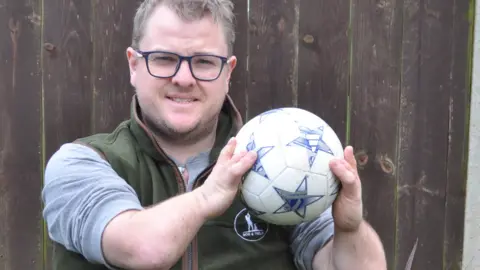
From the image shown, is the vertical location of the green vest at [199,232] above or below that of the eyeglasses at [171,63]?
below

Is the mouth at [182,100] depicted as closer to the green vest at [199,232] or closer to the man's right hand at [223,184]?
the green vest at [199,232]

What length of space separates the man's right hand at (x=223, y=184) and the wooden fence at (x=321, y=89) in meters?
1.18

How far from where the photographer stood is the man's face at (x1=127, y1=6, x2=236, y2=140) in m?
1.90

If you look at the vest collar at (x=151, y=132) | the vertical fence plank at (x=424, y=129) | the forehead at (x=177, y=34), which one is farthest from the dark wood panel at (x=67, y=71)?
the vertical fence plank at (x=424, y=129)

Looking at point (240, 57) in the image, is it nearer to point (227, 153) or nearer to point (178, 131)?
point (178, 131)

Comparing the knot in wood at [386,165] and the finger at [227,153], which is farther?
the knot in wood at [386,165]

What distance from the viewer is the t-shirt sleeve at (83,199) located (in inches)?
62.1

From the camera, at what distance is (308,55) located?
108 inches

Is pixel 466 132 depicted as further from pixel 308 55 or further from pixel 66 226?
pixel 66 226

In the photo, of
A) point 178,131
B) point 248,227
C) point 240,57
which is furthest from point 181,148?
point 240,57

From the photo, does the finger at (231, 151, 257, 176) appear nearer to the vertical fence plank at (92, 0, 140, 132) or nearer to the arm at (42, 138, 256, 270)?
the arm at (42, 138, 256, 270)

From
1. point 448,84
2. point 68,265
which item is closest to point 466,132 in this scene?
A: point 448,84

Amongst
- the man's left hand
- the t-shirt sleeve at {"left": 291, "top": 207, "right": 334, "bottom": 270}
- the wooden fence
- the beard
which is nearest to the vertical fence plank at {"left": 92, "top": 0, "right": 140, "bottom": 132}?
the wooden fence

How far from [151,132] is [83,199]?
425 mm
